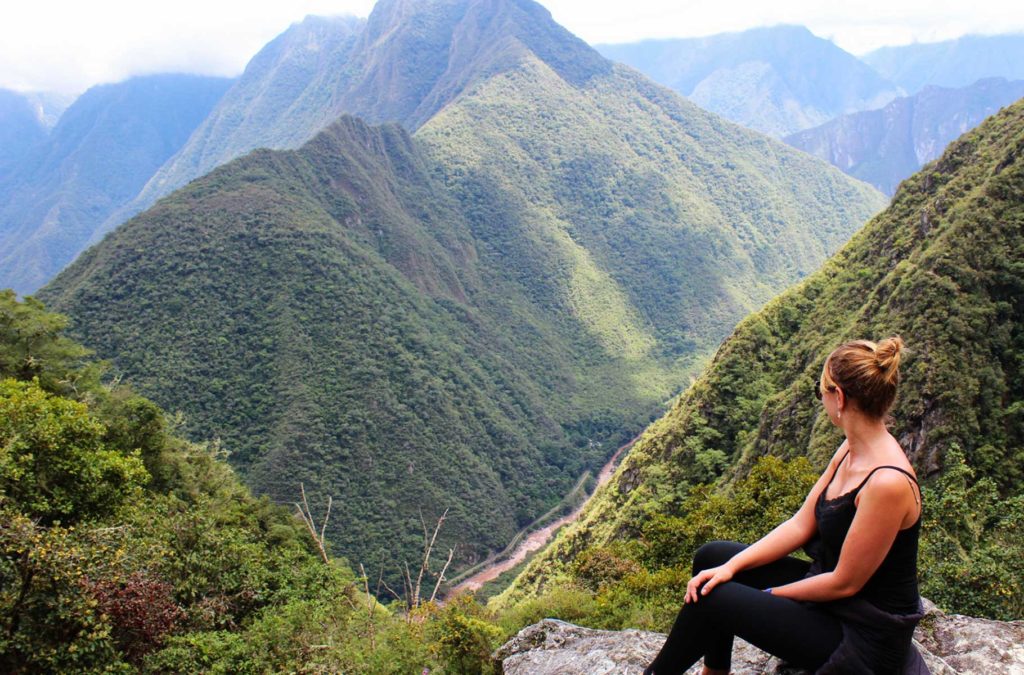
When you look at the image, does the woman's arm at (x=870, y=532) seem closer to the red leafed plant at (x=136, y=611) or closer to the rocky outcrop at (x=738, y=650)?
the rocky outcrop at (x=738, y=650)

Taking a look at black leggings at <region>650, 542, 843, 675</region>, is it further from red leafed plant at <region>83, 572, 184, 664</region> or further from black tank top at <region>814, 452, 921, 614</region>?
red leafed plant at <region>83, 572, 184, 664</region>

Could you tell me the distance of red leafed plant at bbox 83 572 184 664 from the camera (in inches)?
442

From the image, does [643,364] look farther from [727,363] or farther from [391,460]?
[727,363]

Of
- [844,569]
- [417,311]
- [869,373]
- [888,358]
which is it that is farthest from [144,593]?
[417,311]

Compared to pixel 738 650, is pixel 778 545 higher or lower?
higher

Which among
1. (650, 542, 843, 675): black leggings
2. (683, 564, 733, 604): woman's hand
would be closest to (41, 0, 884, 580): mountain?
(650, 542, 843, 675): black leggings

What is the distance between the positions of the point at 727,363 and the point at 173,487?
105 ft

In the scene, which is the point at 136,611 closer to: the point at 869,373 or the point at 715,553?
the point at 715,553

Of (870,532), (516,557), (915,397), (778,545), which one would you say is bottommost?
(516,557)

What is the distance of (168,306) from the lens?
7406cm

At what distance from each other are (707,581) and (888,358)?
2339mm

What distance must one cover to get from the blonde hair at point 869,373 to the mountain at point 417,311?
60.0 meters

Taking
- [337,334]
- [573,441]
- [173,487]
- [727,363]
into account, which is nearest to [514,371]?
[573,441]

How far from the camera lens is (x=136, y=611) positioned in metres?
11.9
